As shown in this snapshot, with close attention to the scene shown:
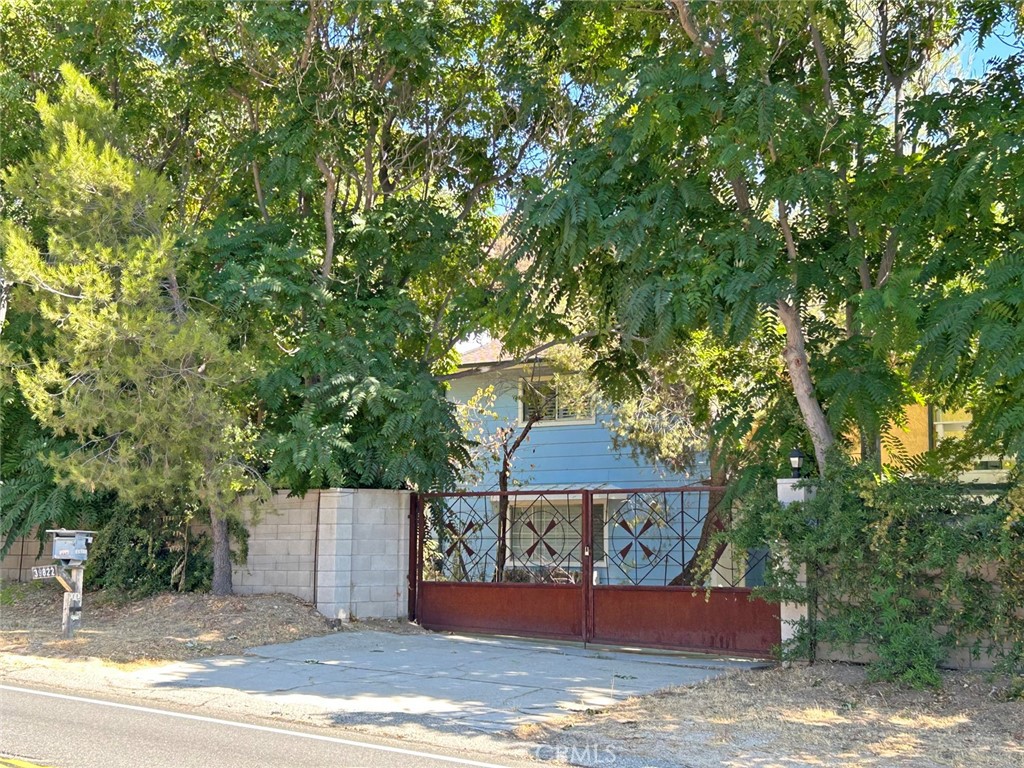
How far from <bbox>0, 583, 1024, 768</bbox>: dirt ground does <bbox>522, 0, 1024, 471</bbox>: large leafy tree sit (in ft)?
8.59

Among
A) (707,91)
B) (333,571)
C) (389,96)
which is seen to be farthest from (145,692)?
(389,96)

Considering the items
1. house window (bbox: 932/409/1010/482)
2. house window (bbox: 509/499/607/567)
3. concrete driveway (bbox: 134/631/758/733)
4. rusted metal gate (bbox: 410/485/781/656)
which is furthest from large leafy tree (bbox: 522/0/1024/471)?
house window (bbox: 509/499/607/567)

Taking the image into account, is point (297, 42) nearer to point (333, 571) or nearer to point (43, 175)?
point (43, 175)

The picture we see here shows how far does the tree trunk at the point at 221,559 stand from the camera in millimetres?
16125

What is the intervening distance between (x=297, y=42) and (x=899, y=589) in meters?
10.1

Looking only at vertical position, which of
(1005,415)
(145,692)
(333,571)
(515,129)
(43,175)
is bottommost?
(145,692)

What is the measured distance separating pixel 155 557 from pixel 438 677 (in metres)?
7.10

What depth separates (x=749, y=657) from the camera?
1270 centimetres

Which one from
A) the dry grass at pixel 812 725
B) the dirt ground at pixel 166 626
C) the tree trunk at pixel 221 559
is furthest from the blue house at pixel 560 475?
the dry grass at pixel 812 725

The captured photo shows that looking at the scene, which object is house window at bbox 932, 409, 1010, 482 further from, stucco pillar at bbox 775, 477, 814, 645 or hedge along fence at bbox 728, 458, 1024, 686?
hedge along fence at bbox 728, 458, 1024, 686

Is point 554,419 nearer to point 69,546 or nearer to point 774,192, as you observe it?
point 69,546

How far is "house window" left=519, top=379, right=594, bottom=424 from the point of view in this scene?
20203mm

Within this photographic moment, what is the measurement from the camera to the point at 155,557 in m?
16.8

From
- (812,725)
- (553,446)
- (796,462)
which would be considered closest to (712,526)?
(796,462)
